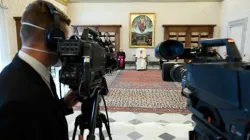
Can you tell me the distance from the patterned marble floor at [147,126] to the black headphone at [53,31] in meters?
1.38

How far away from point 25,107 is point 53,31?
315 mm

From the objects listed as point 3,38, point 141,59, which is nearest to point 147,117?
point 3,38

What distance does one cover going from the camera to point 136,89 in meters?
4.20

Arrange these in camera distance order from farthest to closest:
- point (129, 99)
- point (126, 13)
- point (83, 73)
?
point (126, 13) < point (129, 99) < point (83, 73)

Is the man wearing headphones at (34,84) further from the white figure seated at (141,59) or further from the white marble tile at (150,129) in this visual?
the white figure seated at (141,59)

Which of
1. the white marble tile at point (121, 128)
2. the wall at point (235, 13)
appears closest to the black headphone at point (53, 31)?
the white marble tile at point (121, 128)

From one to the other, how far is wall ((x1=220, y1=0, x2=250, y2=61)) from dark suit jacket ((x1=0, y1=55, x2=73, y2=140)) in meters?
6.27

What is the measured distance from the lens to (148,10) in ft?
25.0

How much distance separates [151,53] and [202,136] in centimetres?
707

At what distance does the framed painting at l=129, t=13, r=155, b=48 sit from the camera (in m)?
7.63

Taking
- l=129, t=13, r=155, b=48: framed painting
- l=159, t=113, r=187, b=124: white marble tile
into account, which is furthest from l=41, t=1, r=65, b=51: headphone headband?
l=129, t=13, r=155, b=48: framed painting

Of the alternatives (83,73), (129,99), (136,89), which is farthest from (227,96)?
(136,89)

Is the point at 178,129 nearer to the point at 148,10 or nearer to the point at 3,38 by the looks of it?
the point at 3,38

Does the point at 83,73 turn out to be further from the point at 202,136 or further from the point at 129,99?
the point at 129,99
